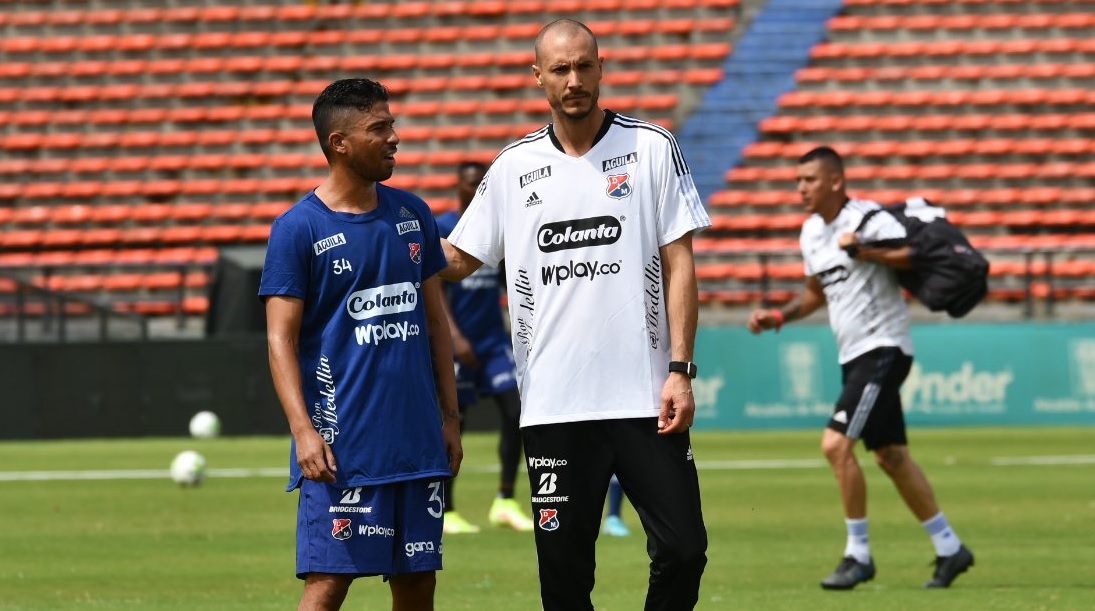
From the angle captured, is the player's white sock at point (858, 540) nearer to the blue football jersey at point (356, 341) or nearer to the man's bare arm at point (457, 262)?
the man's bare arm at point (457, 262)

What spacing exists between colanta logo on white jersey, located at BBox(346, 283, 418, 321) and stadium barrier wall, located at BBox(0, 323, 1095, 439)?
15.8 meters

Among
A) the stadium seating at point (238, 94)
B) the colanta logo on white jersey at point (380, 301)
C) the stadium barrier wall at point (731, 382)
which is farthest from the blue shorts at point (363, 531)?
the stadium seating at point (238, 94)

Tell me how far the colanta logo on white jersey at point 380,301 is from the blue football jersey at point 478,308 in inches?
262

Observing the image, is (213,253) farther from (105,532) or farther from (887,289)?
(887,289)

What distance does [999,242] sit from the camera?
26062 mm

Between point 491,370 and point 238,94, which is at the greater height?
point 238,94

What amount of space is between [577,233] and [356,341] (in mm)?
852

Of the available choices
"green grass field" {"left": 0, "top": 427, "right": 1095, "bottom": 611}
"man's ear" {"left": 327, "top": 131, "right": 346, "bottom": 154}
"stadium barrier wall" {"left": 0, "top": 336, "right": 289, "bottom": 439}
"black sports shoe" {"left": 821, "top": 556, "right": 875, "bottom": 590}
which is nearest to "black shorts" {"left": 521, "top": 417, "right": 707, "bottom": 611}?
"man's ear" {"left": 327, "top": 131, "right": 346, "bottom": 154}

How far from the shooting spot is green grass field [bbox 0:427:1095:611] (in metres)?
9.26

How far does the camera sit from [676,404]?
19.2 ft

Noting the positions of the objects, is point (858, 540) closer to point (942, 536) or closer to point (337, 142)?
point (942, 536)

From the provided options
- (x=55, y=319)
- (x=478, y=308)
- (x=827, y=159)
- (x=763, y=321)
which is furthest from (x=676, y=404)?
(x=55, y=319)

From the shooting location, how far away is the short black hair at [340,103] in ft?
19.2

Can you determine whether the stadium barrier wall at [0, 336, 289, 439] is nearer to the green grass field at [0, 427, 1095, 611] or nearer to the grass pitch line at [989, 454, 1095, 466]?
the green grass field at [0, 427, 1095, 611]
